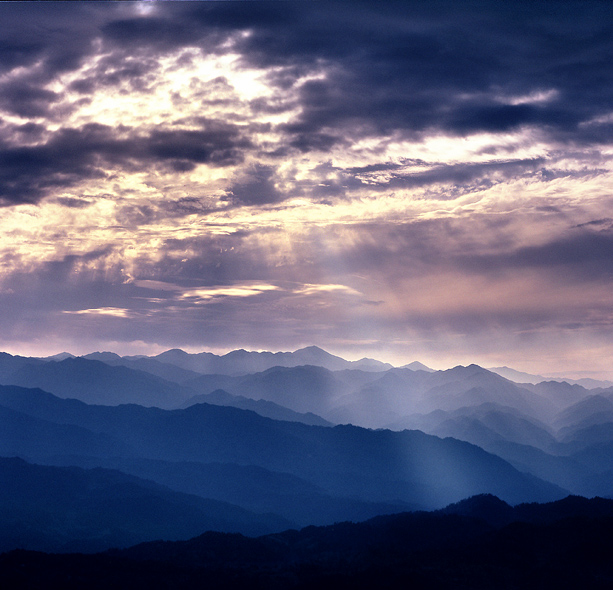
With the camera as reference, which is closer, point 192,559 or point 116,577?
point 116,577

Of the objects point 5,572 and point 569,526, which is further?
point 569,526

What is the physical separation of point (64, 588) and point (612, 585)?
130682mm

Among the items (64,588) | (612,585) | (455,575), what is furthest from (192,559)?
(612,585)

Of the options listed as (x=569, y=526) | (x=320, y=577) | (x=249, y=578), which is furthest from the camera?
(x=569, y=526)

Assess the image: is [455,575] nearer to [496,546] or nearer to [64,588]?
[496,546]

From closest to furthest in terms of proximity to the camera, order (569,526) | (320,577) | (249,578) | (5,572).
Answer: (5,572), (320,577), (249,578), (569,526)

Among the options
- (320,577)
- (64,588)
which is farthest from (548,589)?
(64,588)

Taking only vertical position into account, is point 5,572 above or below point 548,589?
above

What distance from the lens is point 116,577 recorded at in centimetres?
15975

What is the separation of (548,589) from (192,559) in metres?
102

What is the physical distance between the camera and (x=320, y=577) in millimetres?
156125

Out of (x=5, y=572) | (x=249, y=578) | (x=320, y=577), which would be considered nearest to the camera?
(x=5, y=572)

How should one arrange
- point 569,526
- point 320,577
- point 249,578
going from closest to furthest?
point 320,577 → point 249,578 → point 569,526

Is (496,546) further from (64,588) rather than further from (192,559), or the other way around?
(64,588)
